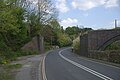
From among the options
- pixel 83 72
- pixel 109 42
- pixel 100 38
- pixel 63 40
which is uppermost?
pixel 100 38

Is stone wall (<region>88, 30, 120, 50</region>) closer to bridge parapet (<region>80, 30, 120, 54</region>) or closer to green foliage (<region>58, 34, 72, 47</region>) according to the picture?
bridge parapet (<region>80, 30, 120, 54</region>)

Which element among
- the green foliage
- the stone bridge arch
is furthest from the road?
the green foliage

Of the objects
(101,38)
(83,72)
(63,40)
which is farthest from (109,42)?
(63,40)

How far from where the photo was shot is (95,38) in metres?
58.0

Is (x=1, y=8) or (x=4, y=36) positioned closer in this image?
(x=1, y=8)

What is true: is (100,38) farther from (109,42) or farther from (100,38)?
(109,42)

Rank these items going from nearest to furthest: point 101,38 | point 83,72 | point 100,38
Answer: point 83,72, point 101,38, point 100,38

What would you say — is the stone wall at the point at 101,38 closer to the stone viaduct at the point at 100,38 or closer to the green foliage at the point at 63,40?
the stone viaduct at the point at 100,38

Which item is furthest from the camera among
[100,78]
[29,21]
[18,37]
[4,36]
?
[29,21]

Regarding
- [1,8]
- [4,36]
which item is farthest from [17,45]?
[1,8]

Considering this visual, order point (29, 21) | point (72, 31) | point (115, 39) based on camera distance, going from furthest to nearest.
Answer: point (72, 31) → point (29, 21) → point (115, 39)

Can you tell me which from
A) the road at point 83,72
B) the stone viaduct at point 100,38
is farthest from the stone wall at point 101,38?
the road at point 83,72

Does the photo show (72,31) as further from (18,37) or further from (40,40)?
(18,37)

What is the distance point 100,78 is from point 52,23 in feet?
244
